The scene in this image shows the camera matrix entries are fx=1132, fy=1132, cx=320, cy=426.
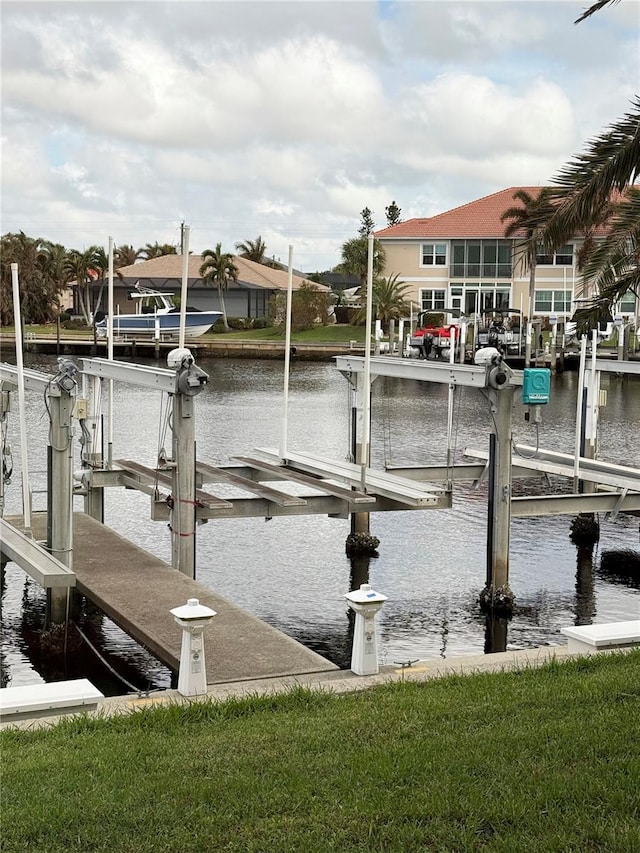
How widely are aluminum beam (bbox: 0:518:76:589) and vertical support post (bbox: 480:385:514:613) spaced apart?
17.9 feet

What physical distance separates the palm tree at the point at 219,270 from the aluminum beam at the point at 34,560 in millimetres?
74942

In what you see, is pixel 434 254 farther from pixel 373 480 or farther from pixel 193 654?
pixel 193 654

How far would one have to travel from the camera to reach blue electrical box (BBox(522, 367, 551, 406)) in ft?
46.9

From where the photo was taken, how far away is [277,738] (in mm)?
6914

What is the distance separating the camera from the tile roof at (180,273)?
89.1 metres

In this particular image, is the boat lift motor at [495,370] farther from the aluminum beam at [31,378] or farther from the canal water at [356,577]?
the aluminum beam at [31,378]

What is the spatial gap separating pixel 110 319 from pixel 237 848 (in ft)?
40.7

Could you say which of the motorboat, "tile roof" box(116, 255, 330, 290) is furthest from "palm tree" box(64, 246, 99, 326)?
the motorboat

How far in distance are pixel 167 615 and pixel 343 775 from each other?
5.42 m

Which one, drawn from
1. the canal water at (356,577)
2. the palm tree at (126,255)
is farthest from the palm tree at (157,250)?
the canal water at (356,577)

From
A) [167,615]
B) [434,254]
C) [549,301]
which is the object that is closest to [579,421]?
[167,615]

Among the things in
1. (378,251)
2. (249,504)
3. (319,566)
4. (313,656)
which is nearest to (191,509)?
(249,504)

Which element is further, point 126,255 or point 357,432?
point 126,255

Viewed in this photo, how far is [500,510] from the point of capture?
1422cm
